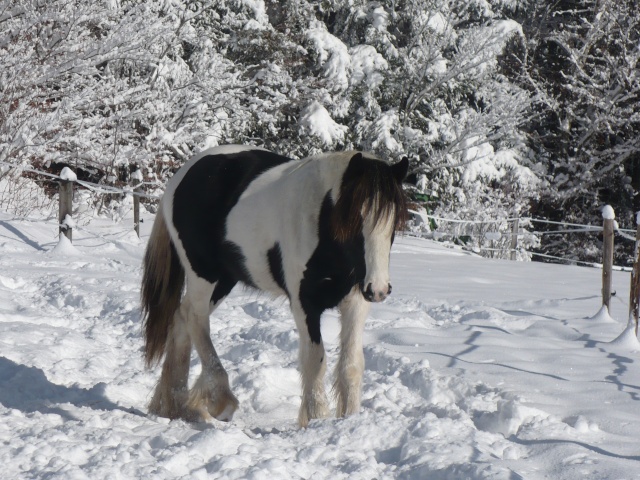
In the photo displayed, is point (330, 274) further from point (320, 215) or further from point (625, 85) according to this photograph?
point (625, 85)

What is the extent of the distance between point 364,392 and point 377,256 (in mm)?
1142

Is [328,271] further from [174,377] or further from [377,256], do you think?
[174,377]

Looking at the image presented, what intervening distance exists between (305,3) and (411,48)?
9.27 ft

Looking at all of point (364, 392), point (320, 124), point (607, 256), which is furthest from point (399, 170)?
point (320, 124)

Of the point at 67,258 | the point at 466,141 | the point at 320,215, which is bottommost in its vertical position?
the point at 67,258

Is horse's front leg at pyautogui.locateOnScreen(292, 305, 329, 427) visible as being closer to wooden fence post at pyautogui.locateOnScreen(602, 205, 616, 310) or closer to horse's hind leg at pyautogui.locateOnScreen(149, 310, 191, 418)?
horse's hind leg at pyautogui.locateOnScreen(149, 310, 191, 418)

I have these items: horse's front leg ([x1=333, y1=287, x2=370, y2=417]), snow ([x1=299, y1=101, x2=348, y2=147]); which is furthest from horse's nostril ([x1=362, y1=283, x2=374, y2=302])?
snow ([x1=299, y1=101, x2=348, y2=147])

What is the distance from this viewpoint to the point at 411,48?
17609 mm

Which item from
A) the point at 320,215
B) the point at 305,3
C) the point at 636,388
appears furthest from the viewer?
the point at 305,3

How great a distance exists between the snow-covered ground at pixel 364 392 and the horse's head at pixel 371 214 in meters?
0.67

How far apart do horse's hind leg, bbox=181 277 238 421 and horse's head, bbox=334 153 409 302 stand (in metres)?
1.08

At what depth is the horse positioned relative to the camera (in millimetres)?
3223

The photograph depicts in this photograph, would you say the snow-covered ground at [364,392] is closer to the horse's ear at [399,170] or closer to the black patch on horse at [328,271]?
the black patch on horse at [328,271]

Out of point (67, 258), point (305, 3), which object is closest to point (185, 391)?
point (67, 258)
